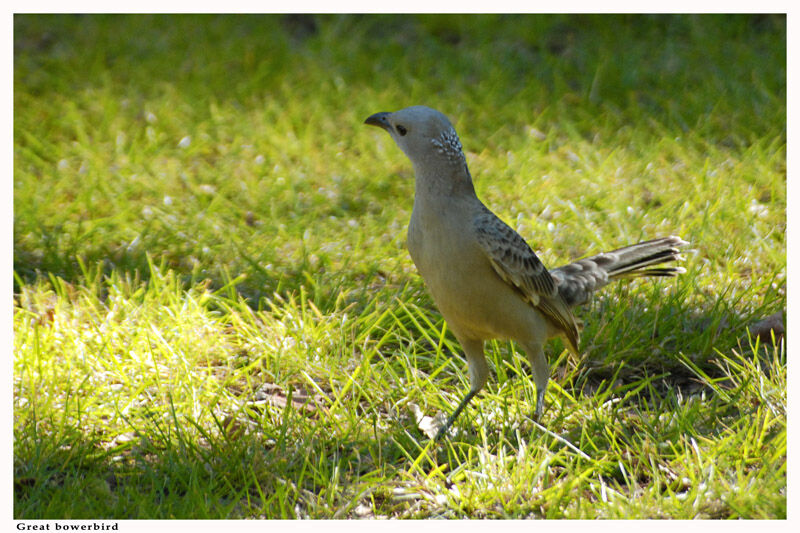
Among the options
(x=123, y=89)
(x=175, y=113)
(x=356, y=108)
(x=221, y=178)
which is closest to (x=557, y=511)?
(x=221, y=178)

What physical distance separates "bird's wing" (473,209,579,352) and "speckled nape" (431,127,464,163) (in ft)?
0.91

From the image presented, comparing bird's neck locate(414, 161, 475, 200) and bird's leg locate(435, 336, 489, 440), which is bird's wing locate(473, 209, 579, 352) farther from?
bird's leg locate(435, 336, 489, 440)

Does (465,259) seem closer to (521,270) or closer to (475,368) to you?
(521,270)

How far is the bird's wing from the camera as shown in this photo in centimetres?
367

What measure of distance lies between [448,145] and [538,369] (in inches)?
43.3

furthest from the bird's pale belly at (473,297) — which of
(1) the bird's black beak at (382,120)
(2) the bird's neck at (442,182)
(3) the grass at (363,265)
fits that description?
(1) the bird's black beak at (382,120)

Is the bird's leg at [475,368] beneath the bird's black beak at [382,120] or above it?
beneath

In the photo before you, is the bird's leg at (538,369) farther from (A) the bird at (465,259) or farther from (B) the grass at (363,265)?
(B) the grass at (363,265)

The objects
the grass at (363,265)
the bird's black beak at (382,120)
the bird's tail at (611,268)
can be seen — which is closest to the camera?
the grass at (363,265)

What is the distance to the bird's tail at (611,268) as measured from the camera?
4.26 meters

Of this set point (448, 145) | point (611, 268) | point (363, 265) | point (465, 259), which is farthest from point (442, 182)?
point (363, 265)

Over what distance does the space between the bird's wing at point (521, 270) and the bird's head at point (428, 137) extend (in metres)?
0.30
